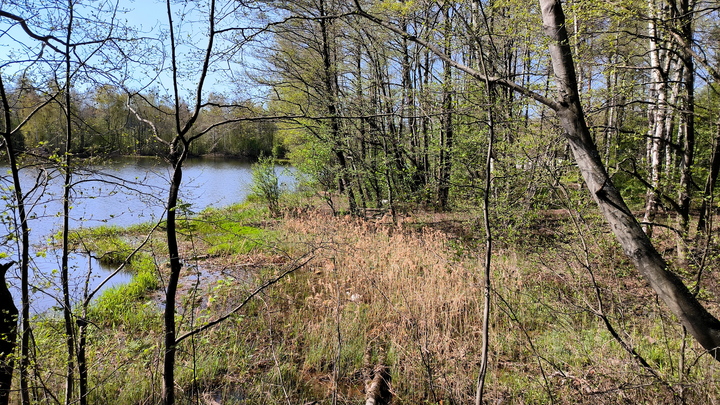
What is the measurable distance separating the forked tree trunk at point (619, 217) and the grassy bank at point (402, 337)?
52 cm

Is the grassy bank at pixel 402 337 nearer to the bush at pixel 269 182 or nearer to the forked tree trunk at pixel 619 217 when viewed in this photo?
the forked tree trunk at pixel 619 217

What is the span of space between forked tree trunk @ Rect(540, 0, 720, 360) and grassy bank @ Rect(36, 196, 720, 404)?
1.69 feet

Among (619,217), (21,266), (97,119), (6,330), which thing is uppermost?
(97,119)

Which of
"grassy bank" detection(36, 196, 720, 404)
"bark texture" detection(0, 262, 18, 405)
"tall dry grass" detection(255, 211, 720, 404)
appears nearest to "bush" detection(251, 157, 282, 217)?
"grassy bank" detection(36, 196, 720, 404)

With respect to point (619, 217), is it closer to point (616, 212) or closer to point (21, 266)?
point (616, 212)

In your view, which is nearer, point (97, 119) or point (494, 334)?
point (97, 119)

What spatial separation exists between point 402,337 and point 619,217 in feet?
9.07

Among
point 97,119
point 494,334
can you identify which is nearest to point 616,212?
point 494,334

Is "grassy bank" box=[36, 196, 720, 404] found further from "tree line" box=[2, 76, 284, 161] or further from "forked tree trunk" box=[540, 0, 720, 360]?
"tree line" box=[2, 76, 284, 161]

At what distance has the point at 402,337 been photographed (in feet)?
13.8

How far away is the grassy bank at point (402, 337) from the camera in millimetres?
2748

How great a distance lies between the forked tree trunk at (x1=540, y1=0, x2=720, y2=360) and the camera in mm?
1967

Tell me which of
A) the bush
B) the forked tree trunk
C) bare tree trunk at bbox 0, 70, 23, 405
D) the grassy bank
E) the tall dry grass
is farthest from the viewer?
the bush

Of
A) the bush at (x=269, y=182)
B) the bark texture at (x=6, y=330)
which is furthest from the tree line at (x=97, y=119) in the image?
the bush at (x=269, y=182)
